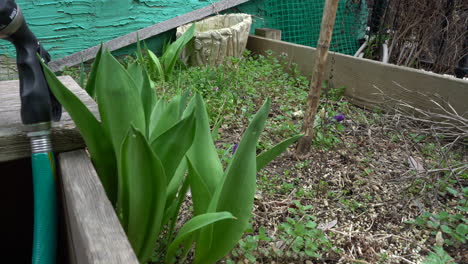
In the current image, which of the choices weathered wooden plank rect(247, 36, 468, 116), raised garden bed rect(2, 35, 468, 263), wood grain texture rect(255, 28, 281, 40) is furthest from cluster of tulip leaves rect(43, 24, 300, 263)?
wood grain texture rect(255, 28, 281, 40)

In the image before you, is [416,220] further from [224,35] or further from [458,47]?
[224,35]

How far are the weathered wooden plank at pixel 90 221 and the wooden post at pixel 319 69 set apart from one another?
1127 millimetres

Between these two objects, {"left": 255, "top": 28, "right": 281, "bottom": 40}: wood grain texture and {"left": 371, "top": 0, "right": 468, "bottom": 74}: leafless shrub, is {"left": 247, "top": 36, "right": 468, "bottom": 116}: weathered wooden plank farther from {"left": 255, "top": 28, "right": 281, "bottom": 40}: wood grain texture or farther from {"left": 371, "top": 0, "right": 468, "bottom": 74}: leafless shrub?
{"left": 371, "top": 0, "right": 468, "bottom": 74}: leafless shrub

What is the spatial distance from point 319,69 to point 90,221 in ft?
4.23

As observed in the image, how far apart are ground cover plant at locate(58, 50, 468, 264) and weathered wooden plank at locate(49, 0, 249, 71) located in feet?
5.26

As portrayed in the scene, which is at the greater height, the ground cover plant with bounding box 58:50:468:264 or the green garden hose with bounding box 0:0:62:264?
the green garden hose with bounding box 0:0:62:264

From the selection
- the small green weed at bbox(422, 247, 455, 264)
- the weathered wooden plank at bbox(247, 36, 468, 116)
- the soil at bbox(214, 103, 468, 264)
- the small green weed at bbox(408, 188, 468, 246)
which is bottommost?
the soil at bbox(214, 103, 468, 264)

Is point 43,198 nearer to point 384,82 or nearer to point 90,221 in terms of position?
point 90,221

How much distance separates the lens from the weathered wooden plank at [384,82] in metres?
2.10

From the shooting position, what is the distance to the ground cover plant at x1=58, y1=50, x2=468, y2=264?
1.15 meters

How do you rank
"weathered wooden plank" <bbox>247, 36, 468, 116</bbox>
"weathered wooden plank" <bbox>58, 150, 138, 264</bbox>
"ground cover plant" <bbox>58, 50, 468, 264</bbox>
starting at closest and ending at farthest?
"weathered wooden plank" <bbox>58, 150, 138, 264</bbox> → "ground cover plant" <bbox>58, 50, 468, 264</bbox> → "weathered wooden plank" <bbox>247, 36, 468, 116</bbox>

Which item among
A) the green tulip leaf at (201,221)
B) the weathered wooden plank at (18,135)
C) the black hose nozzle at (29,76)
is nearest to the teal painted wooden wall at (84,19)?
the weathered wooden plank at (18,135)

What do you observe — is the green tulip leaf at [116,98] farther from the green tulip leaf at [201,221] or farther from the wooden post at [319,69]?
the wooden post at [319,69]

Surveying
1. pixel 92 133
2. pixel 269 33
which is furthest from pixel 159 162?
pixel 269 33
